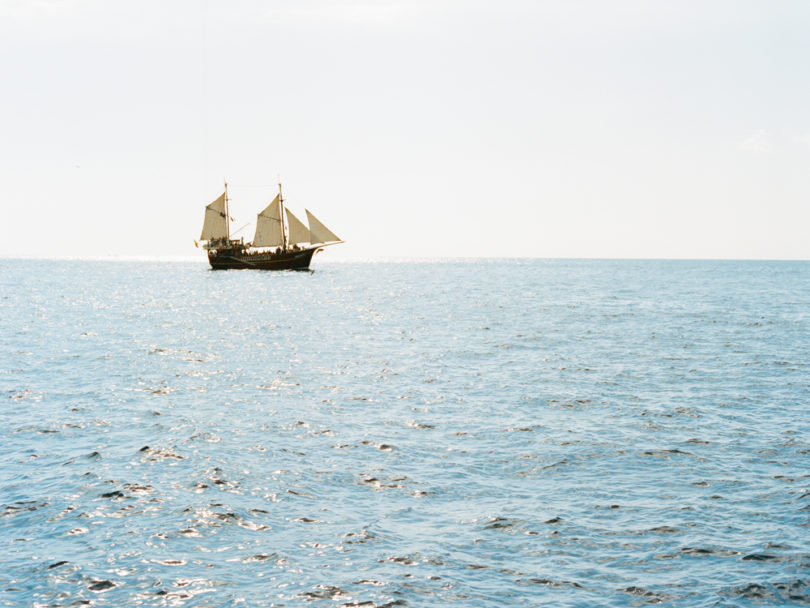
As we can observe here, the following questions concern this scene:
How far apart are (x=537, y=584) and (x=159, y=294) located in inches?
4186

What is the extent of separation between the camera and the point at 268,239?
143250mm

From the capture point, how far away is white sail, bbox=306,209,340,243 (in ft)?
433

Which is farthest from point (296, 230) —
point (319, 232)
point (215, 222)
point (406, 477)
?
point (406, 477)

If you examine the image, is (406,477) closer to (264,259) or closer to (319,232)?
(319,232)

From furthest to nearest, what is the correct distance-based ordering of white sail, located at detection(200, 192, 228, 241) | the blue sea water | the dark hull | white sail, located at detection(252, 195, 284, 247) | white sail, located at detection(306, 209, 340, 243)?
white sail, located at detection(200, 192, 228, 241) → the dark hull → white sail, located at detection(252, 195, 284, 247) → white sail, located at detection(306, 209, 340, 243) → the blue sea water

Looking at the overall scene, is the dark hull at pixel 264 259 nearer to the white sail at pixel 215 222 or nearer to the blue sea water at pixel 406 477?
the white sail at pixel 215 222

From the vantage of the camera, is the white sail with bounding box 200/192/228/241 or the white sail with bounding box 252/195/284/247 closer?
the white sail with bounding box 252/195/284/247

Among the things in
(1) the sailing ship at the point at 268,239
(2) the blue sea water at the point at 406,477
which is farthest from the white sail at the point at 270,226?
(2) the blue sea water at the point at 406,477

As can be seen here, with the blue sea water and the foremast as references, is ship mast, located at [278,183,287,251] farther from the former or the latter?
the blue sea water

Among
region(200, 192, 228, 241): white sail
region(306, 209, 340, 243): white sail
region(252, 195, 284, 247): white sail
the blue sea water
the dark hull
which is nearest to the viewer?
the blue sea water

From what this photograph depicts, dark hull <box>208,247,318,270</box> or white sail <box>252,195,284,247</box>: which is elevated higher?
white sail <box>252,195,284,247</box>

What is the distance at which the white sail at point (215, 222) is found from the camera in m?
147

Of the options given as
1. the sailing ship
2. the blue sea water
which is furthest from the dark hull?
the blue sea water

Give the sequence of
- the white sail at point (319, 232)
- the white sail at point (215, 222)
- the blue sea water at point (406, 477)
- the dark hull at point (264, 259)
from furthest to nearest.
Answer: the white sail at point (215, 222)
the dark hull at point (264, 259)
the white sail at point (319, 232)
the blue sea water at point (406, 477)
